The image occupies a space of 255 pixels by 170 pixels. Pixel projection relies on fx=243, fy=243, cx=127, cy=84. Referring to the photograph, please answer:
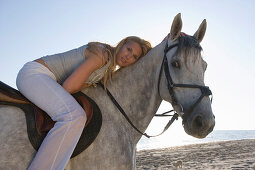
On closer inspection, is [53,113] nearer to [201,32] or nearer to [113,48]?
[113,48]

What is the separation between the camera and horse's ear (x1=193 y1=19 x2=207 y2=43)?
304 centimetres

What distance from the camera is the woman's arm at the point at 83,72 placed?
8.25 feet

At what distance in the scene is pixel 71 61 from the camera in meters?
2.74

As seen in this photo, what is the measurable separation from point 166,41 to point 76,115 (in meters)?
1.49

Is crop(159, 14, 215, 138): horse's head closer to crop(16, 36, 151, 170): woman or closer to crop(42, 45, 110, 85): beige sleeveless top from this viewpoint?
crop(16, 36, 151, 170): woman

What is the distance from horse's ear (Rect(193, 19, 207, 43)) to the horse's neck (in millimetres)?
461

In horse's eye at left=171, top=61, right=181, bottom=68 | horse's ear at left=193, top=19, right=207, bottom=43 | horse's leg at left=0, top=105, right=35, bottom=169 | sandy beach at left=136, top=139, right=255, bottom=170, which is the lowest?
sandy beach at left=136, top=139, right=255, bottom=170

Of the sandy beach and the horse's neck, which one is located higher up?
the horse's neck

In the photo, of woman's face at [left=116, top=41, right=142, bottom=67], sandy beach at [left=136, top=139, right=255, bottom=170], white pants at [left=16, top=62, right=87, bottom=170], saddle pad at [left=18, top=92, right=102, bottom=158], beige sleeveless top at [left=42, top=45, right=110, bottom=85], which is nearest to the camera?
white pants at [left=16, top=62, right=87, bottom=170]

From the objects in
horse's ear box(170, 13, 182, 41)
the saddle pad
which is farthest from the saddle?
horse's ear box(170, 13, 182, 41)

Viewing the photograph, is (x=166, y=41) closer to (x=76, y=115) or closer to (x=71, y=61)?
(x=71, y=61)

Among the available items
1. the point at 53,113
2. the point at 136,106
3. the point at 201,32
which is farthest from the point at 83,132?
the point at 201,32

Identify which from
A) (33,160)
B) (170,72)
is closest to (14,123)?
(33,160)

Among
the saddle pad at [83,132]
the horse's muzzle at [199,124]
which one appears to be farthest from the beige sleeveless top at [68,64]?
the horse's muzzle at [199,124]
